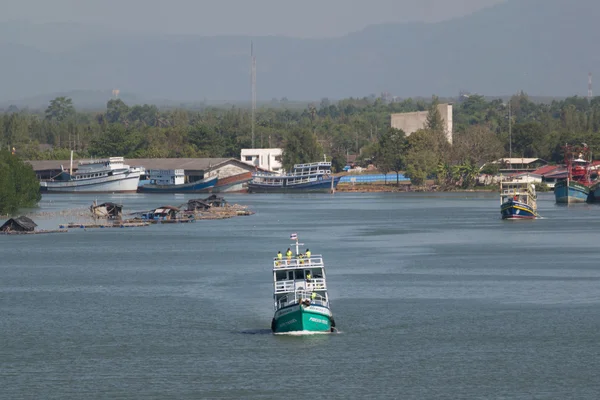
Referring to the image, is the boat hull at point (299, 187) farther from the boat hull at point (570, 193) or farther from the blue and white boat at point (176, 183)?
the boat hull at point (570, 193)

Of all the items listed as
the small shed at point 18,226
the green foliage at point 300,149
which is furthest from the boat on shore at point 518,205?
the green foliage at point 300,149

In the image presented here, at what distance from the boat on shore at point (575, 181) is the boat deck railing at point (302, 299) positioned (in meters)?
89.7

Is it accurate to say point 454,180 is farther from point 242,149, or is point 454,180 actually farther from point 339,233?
point 339,233

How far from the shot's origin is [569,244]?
74625 mm

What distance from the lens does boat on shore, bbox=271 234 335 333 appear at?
125 feet

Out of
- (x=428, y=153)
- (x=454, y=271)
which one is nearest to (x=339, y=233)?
(x=454, y=271)

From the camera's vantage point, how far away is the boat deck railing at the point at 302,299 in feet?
126

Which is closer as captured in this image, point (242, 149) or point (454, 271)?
point (454, 271)

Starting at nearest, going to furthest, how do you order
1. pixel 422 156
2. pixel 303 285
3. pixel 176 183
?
pixel 303 285 < pixel 422 156 < pixel 176 183

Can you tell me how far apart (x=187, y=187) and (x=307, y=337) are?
451 feet

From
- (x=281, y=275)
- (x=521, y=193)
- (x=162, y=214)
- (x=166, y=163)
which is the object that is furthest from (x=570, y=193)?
(x=281, y=275)

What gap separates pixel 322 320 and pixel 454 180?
131763mm

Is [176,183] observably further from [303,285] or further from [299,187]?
[303,285]

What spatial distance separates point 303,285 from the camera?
39562 mm
